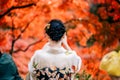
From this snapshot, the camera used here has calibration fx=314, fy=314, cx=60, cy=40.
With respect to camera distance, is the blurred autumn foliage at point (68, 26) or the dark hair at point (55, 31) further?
the blurred autumn foliage at point (68, 26)

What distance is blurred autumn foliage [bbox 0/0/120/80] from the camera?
133 inches

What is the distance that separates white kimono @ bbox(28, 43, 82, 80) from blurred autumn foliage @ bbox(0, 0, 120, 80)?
119cm

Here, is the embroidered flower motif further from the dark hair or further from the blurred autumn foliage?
the blurred autumn foliage

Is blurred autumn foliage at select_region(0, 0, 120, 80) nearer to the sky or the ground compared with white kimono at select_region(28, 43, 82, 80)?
nearer to the sky

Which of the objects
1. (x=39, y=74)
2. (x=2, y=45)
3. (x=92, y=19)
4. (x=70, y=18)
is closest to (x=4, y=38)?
(x=2, y=45)

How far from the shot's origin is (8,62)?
6.97ft

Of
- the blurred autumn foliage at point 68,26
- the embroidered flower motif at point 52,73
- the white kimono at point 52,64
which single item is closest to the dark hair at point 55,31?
the white kimono at point 52,64

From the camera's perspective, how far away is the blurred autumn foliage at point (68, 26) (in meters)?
3.37

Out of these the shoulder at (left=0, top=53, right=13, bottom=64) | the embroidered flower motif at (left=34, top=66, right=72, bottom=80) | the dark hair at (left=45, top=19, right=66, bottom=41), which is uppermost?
the dark hair at (left=45, top=19, right=66, bottom=41)

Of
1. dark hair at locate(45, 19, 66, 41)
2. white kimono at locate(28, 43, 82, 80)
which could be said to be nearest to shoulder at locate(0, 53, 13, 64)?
white kimono at locate(28, 43, 82, 80)

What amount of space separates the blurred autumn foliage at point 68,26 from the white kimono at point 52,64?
3.91 feet

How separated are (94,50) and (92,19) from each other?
36 cm

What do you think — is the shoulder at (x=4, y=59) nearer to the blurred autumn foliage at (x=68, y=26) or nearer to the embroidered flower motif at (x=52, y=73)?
the embroidered flower motif at (x=52, y=73)

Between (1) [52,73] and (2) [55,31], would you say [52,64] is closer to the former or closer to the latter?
(1) [52,73]
